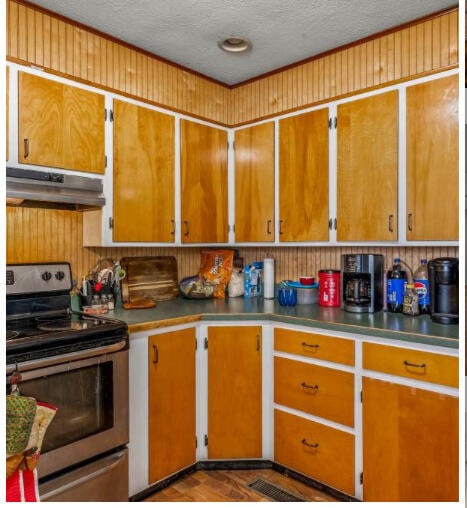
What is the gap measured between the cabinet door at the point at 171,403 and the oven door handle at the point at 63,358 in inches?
10.4

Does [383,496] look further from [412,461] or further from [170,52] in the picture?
[170,52]

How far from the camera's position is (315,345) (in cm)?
214

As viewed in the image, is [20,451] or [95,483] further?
[95,483]

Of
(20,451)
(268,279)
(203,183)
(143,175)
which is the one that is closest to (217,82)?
(203,183)

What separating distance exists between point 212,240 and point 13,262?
1.24 meters

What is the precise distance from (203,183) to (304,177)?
2.26ft

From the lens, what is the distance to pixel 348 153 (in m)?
2.44

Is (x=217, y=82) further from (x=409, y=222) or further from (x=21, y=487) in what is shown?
(x=21, y=487)

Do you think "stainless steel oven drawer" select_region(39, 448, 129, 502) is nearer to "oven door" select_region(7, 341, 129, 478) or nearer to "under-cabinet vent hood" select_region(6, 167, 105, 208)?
"oven door" select_region(7, 341, 129, 478)

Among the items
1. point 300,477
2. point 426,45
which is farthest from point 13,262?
point 426,45

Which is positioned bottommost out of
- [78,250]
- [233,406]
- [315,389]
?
[233,406]

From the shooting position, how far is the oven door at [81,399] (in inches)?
65.2

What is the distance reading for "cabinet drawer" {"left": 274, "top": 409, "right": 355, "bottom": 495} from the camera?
2.05m

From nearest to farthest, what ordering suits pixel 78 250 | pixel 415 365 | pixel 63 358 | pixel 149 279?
pixel 63 358 → pixel 415 365 → pixel 78 250 → pixel 149 279
